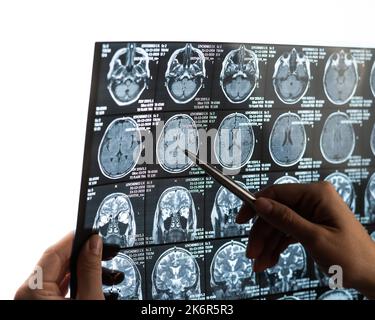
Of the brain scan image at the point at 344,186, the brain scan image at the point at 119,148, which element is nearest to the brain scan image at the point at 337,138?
the brain scan image at the point at 344,186

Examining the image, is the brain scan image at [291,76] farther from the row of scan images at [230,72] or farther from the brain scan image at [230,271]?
the brain scan image at [230,271]

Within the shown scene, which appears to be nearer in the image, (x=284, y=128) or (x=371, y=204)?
Result: (x=284, y=128)

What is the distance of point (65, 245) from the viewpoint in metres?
0.88

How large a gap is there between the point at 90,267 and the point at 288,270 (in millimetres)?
414

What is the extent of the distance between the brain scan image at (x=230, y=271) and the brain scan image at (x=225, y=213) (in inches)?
1.1

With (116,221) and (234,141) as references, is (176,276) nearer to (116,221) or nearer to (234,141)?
(116,221)

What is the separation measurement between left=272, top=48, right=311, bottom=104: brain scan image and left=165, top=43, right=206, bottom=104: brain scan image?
16cm

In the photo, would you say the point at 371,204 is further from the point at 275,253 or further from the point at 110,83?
the point at 110,83

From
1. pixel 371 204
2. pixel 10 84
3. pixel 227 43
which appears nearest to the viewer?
pixel 10 84

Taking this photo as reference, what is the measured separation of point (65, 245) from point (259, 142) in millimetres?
409

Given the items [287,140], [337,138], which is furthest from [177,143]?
[337,138]

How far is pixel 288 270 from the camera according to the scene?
108cm

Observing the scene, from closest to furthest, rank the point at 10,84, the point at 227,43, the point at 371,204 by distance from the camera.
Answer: the point at 10,84, the point at 227,43, the point at 371,204
